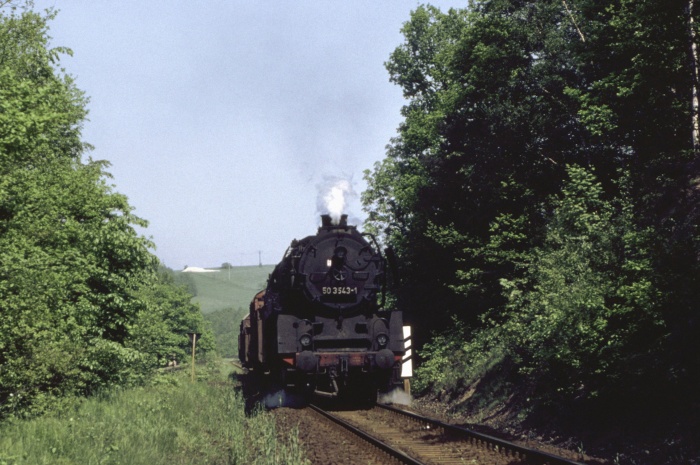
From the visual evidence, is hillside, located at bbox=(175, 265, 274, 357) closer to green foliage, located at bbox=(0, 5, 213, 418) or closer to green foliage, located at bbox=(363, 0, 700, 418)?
green foliage, located at bbox=(363, 0, 700, 418)

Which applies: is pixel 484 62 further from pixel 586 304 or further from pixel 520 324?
pixel 586 304

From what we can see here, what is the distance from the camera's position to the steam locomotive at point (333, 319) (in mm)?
13924

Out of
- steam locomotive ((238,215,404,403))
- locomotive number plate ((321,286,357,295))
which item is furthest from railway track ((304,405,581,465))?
locomotive number plate ((321,286,357,295))

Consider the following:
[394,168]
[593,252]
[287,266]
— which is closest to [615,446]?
[593,252]

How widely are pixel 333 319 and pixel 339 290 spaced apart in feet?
2.57

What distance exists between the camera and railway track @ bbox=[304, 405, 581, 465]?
9023 mm

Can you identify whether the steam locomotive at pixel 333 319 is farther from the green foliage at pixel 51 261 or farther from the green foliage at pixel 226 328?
the green foliage at pixel 226 328

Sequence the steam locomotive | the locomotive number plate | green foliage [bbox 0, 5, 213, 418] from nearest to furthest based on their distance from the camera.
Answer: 1. green foliage [bbox 0, 5, 213, 418]
2. the steam locomotive
3. the locomotive number plate

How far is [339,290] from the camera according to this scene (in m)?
14.3

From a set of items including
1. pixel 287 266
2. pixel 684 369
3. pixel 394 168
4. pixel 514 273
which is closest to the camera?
pixel 684 369

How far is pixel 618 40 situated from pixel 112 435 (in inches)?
657

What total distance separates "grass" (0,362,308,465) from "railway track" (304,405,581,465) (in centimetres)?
152

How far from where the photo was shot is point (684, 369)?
31.1 ft

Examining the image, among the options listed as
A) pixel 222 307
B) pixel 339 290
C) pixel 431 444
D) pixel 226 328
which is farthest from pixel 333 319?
pixel 222 307
